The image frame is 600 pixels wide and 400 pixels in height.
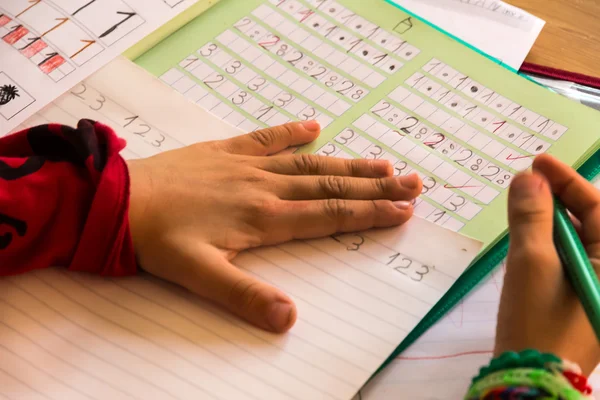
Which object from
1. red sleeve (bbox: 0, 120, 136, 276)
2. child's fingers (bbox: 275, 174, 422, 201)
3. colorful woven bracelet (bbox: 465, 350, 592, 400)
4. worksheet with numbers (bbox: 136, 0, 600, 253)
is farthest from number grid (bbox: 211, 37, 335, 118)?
colorful woven bracelet (bbox: 465, 350, 592, 400)

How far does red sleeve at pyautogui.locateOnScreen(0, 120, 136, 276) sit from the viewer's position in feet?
1.70

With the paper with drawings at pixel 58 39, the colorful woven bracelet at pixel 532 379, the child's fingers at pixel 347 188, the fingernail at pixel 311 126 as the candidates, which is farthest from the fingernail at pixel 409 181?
the paper with drawings at pixel 58 39

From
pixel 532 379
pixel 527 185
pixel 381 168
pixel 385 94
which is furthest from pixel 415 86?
pixel 532 379

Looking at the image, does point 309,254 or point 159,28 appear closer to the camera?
point 309,254

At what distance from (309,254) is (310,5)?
349 mm

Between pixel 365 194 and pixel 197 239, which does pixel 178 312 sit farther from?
pixel 365 194

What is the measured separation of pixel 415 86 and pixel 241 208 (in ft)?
0.84

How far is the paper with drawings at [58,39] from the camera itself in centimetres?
67

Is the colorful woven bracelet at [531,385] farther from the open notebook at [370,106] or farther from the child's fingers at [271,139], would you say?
the child's fingers at [271,139]

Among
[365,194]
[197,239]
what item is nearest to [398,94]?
[365,194]

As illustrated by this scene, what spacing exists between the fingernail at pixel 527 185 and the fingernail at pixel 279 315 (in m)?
0.20

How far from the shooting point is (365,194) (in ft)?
1.90

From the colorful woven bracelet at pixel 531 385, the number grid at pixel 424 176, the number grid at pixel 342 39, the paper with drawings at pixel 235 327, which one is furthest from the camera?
the number grid at pixel 342 39

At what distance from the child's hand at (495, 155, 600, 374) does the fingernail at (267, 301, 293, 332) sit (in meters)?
0.16
